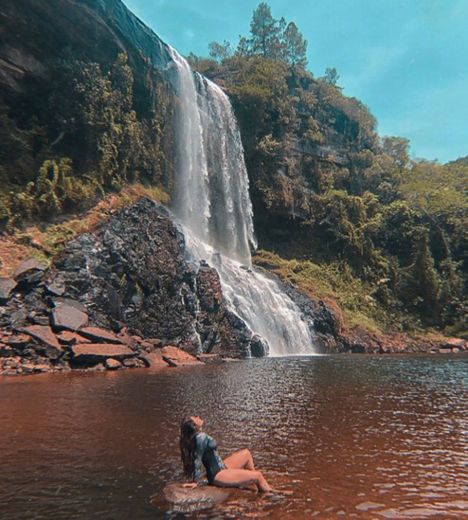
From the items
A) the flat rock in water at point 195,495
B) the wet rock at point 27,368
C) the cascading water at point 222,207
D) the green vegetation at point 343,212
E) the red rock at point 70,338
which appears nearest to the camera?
the flat rock in water at point 195,495

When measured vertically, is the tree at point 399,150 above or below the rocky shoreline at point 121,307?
above

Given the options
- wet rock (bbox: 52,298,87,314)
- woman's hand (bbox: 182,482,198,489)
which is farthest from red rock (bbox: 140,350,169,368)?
woman's hand (bbox: 182,482,198,489)

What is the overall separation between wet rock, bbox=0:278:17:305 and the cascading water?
1375cm

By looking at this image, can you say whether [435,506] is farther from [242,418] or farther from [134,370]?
[134,370]

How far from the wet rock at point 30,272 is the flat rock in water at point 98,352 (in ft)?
12.9

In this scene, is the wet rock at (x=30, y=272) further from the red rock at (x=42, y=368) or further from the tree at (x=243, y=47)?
the tree at (x=243, y=47)

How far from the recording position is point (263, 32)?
82.4 metres

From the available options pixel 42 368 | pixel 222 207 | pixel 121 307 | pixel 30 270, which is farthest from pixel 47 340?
pixel 222 207

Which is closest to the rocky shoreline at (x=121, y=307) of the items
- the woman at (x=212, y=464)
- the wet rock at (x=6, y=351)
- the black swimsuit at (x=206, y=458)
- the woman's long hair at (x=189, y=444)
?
the wet rock at (x=6, y=351)

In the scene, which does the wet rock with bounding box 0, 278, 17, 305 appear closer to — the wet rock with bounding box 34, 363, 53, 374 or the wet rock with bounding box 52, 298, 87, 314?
the wet rock with bounding box 52, 298, 87, 314

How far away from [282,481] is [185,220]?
33.4 metres

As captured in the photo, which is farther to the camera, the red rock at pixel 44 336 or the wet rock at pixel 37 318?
the wet rock at pixel 37 318

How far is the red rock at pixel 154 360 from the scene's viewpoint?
20.9m

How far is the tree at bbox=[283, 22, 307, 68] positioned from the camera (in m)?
84.1
